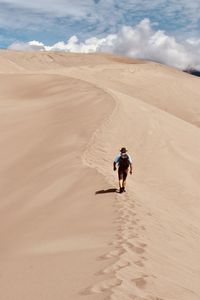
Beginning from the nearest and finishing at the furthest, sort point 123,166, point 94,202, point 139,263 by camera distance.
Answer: point 139,263 < point 94,202 < point 123,166

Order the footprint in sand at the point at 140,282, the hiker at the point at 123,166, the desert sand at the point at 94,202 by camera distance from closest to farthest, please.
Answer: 1. the footprint in sand at the point at 140,282
2. the desert sand at the point at 94,202
3. the hiker at the point at 123,166

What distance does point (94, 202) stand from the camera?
10.8 metres

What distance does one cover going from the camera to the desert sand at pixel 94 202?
6.05 metres

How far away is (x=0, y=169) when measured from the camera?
16.1m

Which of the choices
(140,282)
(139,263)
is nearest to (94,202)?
(139,263)

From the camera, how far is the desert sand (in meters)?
6.05

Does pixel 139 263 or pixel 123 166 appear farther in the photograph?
pixel 123 166

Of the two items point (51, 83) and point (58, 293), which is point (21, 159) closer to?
point (58, 293)

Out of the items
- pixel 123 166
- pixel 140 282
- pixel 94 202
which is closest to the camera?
pixel 140 282

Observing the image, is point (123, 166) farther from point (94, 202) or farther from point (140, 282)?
point (140, 282)

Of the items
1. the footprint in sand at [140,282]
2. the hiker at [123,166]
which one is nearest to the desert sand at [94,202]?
the footprint in sand at [140,282]

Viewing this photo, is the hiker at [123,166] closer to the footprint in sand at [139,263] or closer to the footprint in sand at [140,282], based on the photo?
the footprint in sand at [139,263]

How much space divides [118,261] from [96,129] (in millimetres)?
13697

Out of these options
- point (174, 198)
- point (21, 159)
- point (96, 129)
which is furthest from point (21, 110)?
point (174, 198)
